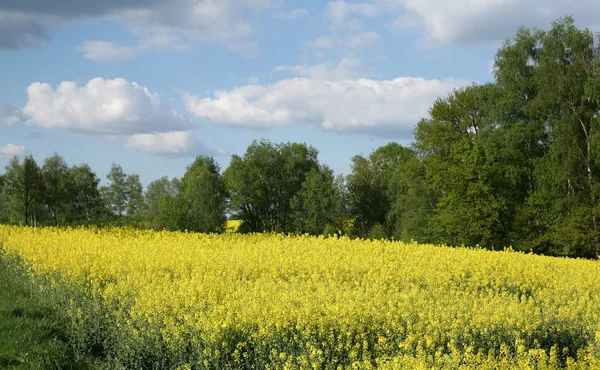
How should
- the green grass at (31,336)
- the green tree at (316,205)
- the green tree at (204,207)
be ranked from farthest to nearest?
the green tree at (204,207) < the green tree at (316,205) < the green grass at (31,336)

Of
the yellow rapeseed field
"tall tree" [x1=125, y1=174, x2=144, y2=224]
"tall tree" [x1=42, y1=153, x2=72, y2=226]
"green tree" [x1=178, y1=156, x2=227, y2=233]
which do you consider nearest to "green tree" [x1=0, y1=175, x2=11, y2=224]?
"tall tree" [x1=42, y1=153, x2=72, y2=226]

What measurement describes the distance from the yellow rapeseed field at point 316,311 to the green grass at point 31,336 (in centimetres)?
37

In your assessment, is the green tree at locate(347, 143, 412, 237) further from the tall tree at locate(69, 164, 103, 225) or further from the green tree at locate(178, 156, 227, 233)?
the tall tree at locate(69, 164, 103, 225)

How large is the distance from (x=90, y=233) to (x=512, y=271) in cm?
1752

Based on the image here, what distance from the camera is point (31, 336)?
31.5 ft

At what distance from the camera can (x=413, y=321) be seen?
8.96m

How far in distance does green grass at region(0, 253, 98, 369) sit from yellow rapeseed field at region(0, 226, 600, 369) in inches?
14.4

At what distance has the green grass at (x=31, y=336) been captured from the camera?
8648 mm

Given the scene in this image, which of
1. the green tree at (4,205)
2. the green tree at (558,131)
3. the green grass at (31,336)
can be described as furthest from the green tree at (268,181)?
the green grass at (31,336)

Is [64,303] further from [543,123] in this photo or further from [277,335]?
[543,123]

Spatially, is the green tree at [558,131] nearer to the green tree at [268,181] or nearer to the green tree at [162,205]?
the green tree at [268,181]

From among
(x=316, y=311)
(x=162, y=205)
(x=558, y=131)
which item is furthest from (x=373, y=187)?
(x=316, y=311)

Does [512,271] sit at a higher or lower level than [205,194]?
lower

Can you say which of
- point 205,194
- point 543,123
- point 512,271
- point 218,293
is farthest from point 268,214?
point 218,293
